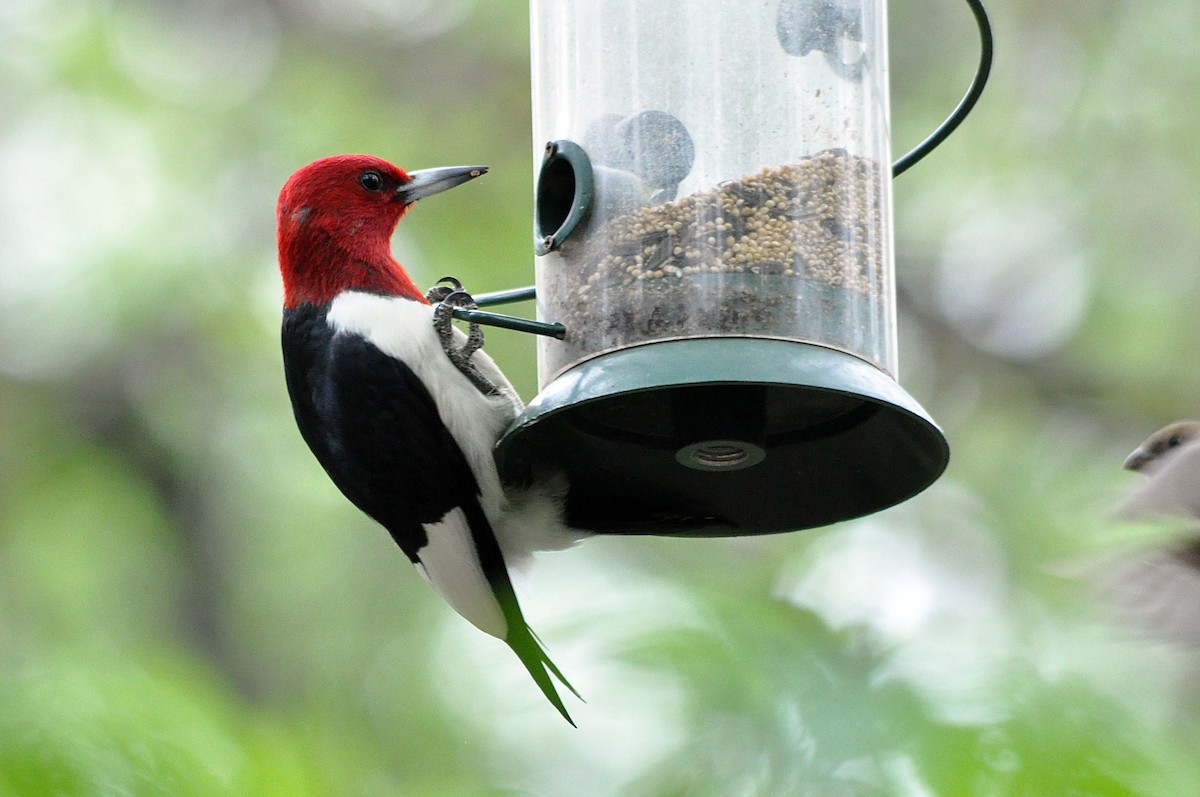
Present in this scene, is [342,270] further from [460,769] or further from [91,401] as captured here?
[91,401]

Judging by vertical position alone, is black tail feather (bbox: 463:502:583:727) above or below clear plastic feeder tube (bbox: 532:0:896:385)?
below

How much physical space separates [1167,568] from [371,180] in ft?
7.53

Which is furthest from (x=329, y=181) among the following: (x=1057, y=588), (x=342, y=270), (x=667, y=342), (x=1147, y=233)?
(x=1147, y=233)

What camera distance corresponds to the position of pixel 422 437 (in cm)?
386

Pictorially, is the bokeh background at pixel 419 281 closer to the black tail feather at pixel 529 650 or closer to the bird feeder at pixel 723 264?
the black tail feather at pixel 529 650

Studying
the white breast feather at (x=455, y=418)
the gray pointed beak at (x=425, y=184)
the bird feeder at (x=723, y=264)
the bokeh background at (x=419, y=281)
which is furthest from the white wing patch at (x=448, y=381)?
the bokeh background at (x=419, y=281)

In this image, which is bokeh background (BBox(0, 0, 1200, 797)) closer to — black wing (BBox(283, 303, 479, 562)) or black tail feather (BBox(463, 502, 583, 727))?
black tail feather (BBox(463, 502, 583, 727))

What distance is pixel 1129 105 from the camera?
7.25 metres

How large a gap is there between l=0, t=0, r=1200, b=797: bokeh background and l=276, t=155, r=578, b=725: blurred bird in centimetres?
151

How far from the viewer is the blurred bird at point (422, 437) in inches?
152

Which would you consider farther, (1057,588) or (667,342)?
(1057,588)

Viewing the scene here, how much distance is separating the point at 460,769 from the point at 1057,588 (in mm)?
2234

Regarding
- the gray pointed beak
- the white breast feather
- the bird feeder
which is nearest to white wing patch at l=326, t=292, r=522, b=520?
the white breast feather

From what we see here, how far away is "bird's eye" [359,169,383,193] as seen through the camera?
4.34 meters
